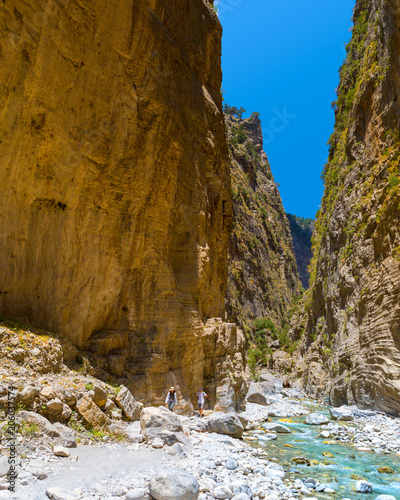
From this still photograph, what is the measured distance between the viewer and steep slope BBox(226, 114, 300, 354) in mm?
47562

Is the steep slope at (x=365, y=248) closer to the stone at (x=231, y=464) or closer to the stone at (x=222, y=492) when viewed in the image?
the stone at (x=231, y=464)

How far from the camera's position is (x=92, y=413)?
24.1ft

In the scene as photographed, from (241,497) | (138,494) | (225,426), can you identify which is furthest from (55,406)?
(225,426)

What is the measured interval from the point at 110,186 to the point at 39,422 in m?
6.82

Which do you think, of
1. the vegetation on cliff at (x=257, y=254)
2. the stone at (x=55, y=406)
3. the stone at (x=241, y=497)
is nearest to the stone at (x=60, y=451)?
the stone at (x=55, y=406)

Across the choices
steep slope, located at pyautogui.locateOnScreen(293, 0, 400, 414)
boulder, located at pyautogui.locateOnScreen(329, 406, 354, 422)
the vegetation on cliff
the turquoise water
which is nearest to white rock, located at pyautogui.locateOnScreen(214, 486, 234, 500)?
the turquoise water

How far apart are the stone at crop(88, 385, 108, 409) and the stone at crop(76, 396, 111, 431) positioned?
38cm

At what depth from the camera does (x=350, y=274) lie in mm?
21125

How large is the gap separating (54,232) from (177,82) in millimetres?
8565

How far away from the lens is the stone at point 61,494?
4.46 m

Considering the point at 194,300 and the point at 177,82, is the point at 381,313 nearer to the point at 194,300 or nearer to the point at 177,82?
the point at 194,300

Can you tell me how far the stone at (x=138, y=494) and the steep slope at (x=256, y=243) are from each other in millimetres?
28458

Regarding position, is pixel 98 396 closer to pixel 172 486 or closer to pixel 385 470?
pixel 172 486

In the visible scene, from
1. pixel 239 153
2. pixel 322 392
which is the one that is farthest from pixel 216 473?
pixel 239 153
